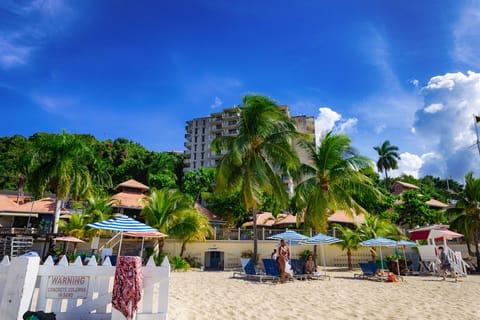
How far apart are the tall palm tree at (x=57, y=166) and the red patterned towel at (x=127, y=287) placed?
1572cm

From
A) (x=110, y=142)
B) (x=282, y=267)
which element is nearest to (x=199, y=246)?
(x=282, y=267)

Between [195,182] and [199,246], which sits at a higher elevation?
[195,182]

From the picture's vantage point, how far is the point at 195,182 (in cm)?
3988

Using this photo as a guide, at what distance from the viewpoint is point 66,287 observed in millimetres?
5043

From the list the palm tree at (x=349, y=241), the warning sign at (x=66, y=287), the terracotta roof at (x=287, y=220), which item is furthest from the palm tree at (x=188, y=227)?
the warning sign at (x=66, y=287)

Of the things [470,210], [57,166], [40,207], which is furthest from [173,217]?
[470,210]

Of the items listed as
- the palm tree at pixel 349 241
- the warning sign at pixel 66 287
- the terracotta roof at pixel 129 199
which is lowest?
the warning sign at pixel 66 287

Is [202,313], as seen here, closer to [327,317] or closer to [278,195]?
[327,317]

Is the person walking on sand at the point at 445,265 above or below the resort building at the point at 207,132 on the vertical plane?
below

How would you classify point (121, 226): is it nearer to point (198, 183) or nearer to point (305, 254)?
point (305, 254)

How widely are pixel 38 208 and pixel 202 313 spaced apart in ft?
89.7

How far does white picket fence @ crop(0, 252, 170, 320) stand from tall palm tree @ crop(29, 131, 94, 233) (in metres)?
14.9

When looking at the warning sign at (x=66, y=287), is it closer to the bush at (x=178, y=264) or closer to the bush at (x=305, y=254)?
the bush at (x=178, y=264)

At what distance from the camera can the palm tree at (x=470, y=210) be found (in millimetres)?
20578
